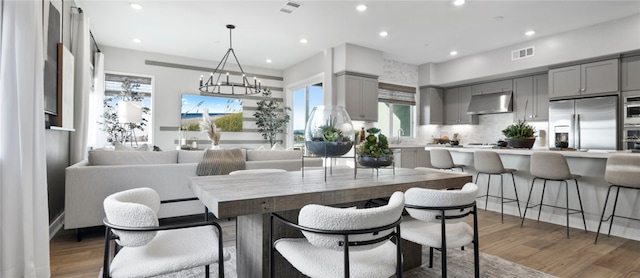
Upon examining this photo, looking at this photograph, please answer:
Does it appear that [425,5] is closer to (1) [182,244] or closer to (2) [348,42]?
(2) [348,42]

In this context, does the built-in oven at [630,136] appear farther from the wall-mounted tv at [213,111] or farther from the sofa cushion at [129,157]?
the wall-mounted tv at [213,111]

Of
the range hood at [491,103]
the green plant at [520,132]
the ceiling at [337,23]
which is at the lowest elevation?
the green plant at [520,132]

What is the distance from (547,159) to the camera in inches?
130

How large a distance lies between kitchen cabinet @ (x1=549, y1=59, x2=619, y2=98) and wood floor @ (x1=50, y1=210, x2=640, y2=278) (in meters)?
2.62

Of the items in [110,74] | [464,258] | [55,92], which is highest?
[110,74]

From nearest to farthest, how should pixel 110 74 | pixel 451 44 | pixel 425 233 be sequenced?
pixel 425 233
pixel 451 44
pixel 110 74

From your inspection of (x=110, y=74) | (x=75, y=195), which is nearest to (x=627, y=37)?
(x=75, y=195)

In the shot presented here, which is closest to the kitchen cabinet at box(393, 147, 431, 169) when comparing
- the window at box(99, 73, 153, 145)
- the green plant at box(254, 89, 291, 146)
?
the green plant at box(254, 89, 291, 146)

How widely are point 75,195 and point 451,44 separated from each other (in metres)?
6.01

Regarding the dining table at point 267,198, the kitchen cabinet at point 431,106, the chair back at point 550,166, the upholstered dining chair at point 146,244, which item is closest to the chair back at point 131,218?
the upholstered dining chair at point 146,244

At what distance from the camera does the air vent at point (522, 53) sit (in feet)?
17.6

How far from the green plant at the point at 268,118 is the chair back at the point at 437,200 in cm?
617

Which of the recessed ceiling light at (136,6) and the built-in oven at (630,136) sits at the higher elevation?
the recessed ceiling light at (136,6)

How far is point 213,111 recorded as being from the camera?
729 centimetres
